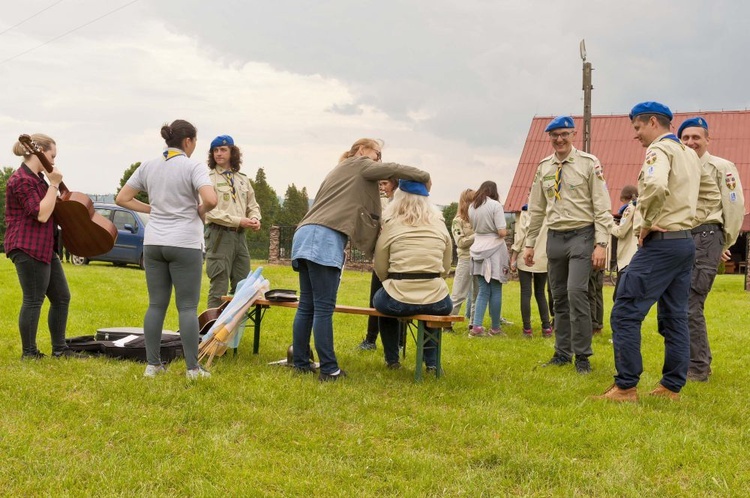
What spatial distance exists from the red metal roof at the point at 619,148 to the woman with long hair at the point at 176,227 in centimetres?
2192

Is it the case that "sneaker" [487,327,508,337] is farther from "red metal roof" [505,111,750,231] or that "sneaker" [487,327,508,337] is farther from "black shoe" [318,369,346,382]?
"red metal roof" [505,111,750,231]

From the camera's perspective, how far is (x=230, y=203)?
7.09 m

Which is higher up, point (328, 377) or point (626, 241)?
point (626, 241)

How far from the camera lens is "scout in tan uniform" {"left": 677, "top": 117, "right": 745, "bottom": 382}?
5836 millimetres

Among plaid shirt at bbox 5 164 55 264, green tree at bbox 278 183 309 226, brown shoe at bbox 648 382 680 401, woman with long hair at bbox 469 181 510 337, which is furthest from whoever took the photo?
green tree at bbox 278 183 309 226

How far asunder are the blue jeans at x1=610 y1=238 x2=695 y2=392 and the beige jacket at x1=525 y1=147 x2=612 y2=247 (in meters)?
1.12

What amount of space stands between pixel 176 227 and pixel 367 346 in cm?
277

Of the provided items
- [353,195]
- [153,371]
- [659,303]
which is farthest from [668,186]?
[153,371]

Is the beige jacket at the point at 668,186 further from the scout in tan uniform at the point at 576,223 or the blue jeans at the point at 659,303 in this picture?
the scout in tan uniform at the point at 576,223

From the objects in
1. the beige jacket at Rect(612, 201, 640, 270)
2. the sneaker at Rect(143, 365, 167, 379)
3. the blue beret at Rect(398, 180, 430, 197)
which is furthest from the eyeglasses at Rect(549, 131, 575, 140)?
the sneaker at Rect(143, 365, 167, 379)

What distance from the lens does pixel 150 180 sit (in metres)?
5.19

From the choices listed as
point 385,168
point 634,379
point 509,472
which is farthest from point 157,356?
point 634,379

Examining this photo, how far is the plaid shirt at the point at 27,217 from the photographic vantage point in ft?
18.6

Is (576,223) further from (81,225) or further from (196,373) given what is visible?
(81,225)
